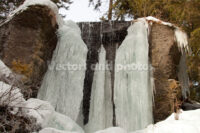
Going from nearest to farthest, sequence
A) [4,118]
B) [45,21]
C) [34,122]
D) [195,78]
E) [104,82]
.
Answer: [4,118] < [34,122] < [45,21] < [104,82] < [195,78]

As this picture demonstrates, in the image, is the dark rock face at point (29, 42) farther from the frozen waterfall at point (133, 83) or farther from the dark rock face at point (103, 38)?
the frozen waterfall at point (133, 83)

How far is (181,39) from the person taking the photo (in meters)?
5.84

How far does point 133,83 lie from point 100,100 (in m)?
0.88

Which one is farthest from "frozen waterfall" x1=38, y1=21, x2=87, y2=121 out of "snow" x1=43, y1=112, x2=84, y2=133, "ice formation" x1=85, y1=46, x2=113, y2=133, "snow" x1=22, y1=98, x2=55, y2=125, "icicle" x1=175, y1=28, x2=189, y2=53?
"icicle" x1=175, y1=28, x2=189, y2=53

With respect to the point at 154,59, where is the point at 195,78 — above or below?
below

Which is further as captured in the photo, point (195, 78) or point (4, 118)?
point (195, 78)

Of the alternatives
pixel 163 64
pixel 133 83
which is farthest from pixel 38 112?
pixel 163 64

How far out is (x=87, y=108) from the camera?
5.89m

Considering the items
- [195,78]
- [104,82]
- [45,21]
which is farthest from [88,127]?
[195,78]

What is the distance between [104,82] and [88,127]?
1.20 m

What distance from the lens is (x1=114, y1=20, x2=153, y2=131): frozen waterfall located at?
497 cm

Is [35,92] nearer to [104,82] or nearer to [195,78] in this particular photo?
[104,82]

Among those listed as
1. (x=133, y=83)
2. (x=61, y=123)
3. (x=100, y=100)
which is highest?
(x=133, y=83)

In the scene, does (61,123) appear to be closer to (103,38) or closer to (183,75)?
(103,38)
